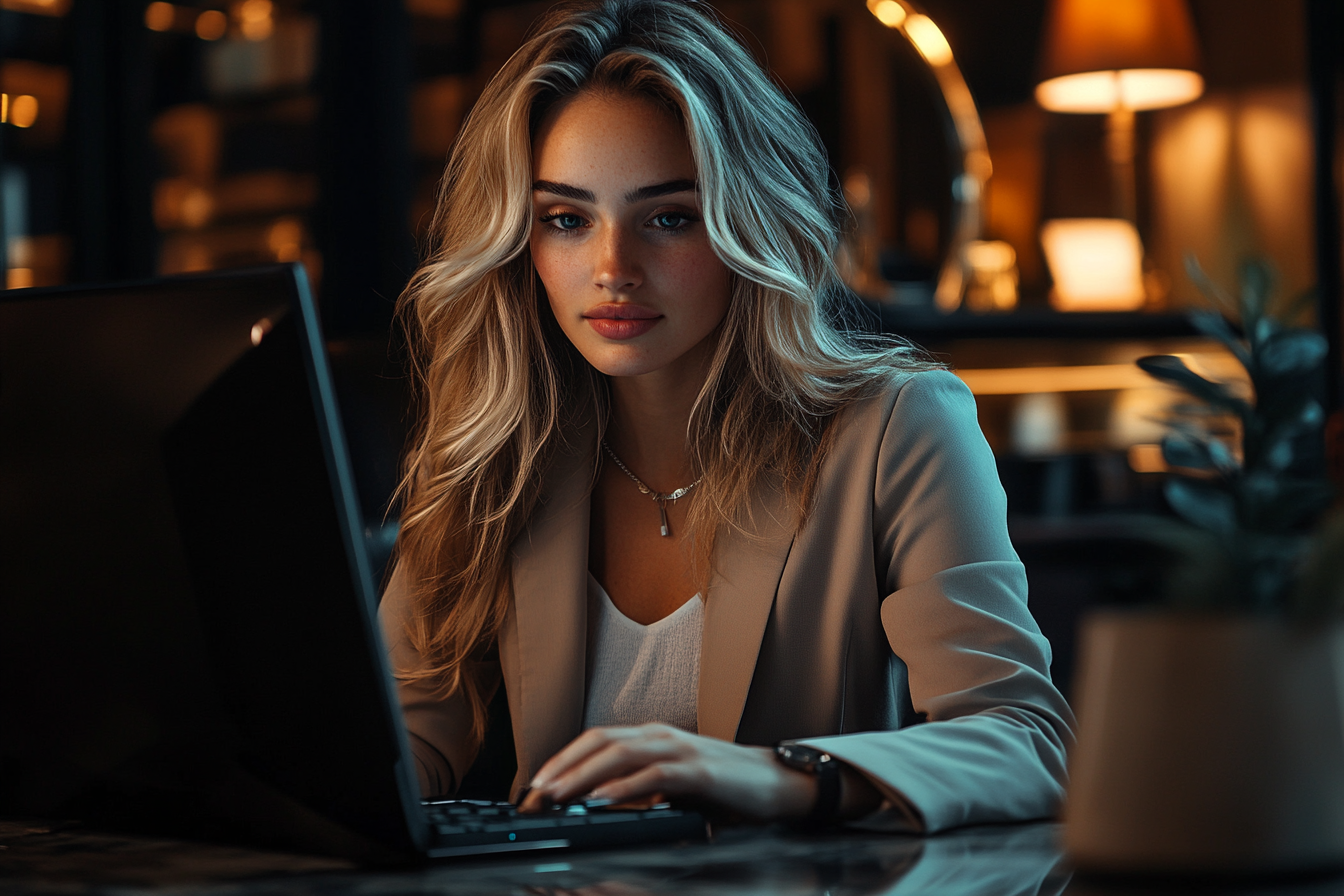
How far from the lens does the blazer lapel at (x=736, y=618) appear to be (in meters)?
1.32

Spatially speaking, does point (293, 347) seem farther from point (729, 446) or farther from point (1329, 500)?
point (729, 446)

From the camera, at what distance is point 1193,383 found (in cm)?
59

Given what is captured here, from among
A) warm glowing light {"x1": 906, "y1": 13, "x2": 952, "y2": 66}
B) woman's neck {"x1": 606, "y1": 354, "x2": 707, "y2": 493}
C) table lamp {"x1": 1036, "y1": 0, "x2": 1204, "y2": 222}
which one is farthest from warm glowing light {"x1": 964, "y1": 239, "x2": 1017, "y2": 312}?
woman's neck {"x1": 606, "y1": 354, "x2": 707, "y2": 493}

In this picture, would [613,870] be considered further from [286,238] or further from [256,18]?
[256,18]

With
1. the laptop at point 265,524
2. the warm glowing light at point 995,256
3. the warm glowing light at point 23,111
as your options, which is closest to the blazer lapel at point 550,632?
the laptop at point 265,524

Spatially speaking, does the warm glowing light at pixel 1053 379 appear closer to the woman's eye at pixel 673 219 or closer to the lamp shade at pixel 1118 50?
the lamp shade at pixel 1118 50

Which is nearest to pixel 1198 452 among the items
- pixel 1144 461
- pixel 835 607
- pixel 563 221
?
pixel 835 607

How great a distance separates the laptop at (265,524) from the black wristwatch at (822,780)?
0.60 ft

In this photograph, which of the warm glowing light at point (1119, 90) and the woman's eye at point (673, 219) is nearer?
the woman's eye at point (673, 219)

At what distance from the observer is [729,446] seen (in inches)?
58.1

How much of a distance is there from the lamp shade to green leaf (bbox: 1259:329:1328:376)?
324 centimetres

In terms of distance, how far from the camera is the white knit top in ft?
4.68

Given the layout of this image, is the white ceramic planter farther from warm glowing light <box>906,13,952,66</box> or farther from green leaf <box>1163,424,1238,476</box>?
warm glowing light <box>906,13,952,66</box>

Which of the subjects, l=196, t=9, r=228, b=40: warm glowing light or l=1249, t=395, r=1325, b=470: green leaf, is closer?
l=1249, t=395, r=1325, b=470: green leaf
